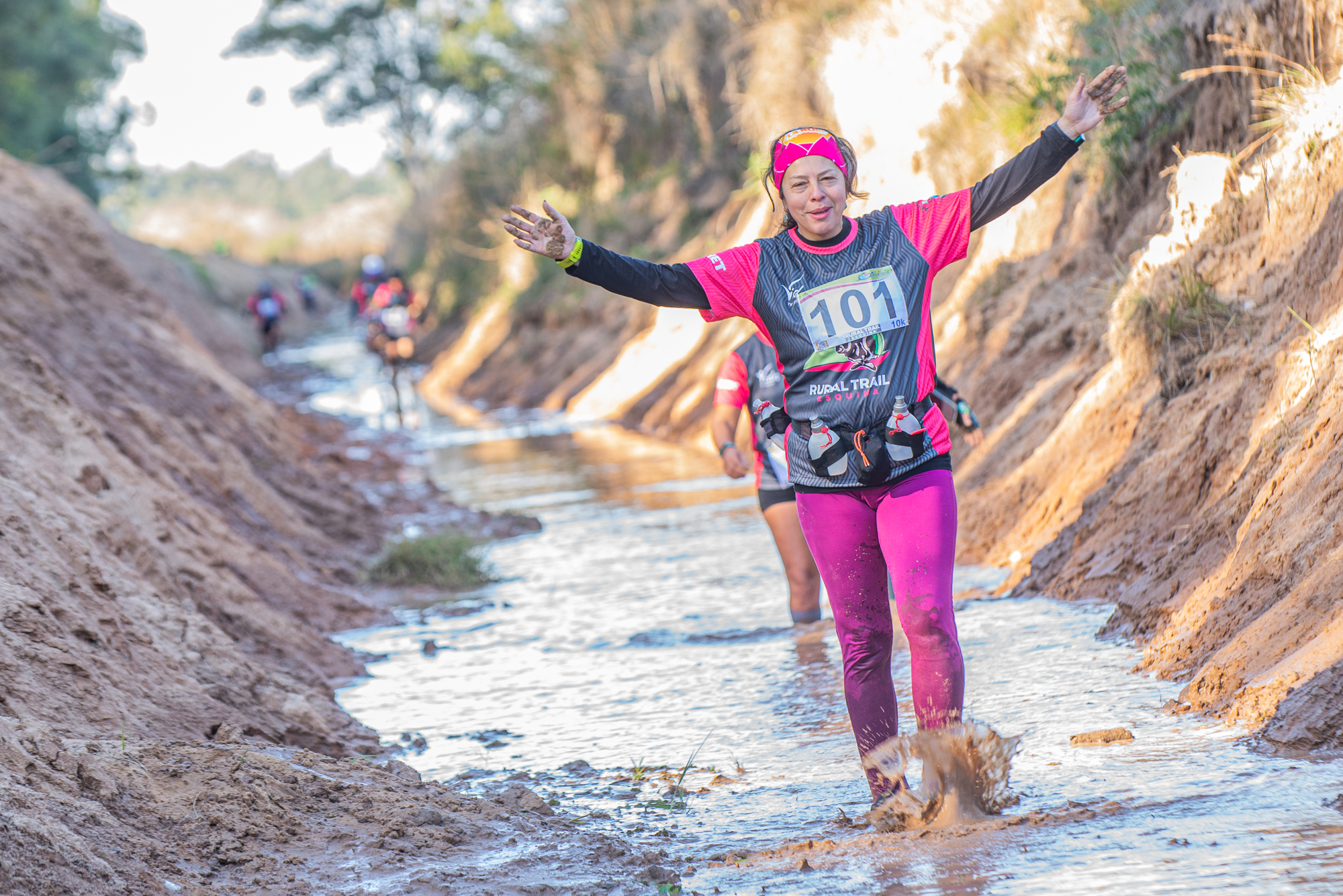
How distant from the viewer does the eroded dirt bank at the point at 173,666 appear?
11.3 feet

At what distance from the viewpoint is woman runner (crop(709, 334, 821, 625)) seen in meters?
5.69

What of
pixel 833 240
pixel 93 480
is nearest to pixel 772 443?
pixel 833 240

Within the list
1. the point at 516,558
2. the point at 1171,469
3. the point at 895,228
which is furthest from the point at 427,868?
the point at 516,558

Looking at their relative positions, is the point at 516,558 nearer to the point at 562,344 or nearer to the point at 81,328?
the point at 81,328

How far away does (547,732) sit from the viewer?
5203mm

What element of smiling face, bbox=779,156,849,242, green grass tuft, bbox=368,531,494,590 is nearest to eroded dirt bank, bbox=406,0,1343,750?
smiling face, bbox=779,156,849,242

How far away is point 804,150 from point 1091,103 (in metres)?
0.81

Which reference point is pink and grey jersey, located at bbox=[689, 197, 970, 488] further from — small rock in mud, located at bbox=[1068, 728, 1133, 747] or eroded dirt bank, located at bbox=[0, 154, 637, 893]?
eroded dirt bank, located at bbox=[0, 154, 637, 893]

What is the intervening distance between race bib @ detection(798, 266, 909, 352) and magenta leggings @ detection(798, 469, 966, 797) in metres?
0.41

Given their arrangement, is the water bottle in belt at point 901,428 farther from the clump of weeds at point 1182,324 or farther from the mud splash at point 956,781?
the clump of weeds at point 1182,324

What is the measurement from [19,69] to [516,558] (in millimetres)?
26583

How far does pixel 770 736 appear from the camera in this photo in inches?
190

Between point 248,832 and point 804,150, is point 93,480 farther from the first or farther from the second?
point 804,150

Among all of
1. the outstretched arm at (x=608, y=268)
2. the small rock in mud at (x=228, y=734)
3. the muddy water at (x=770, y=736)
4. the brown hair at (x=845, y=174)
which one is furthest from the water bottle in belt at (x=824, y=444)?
the small rock in mud at (x=228, y=734)
